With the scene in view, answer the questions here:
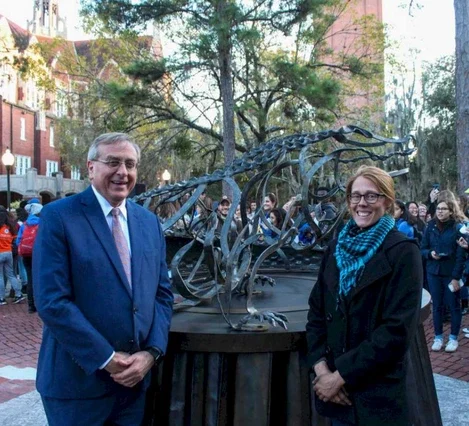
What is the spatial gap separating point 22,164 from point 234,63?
26.4 metres

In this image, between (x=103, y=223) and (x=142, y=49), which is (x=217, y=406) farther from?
(x=142, y=49)

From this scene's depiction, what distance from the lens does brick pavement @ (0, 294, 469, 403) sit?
528 cm

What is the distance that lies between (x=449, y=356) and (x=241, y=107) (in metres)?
9.13

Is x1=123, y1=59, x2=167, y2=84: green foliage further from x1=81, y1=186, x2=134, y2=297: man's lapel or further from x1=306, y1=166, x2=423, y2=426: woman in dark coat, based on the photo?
x1=306, y1=166, x2=423, y2=426: woman in dark coat

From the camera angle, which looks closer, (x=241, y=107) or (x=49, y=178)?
(x=241, y=107)

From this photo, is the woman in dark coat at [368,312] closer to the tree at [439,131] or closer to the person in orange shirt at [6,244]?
the person in orange shirt at [6,244]

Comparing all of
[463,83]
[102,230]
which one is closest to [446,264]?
[102,230]

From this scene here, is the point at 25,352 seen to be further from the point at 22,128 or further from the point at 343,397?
the point at 22,128

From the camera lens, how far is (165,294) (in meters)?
2.62

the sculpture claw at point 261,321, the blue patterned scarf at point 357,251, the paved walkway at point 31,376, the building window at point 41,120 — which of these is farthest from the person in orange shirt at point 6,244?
the building window at point 41,120

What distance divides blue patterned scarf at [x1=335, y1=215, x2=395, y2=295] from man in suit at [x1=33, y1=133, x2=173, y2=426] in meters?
0.87

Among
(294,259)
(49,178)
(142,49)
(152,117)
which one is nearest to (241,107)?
(152,117)

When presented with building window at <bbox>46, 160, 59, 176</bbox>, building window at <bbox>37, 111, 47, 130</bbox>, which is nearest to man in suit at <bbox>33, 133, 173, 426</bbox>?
building window at <bbox>37, 111, 47, 130</bbox>

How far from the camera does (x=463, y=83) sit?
10.1 meters
